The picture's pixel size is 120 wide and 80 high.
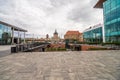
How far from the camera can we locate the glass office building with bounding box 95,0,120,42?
35844 millimetres

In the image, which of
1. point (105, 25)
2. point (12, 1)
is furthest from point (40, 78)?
point (105, 25)

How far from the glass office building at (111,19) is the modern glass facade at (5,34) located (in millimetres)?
35971

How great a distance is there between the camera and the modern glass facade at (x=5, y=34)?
39.6m

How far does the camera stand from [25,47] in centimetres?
1891

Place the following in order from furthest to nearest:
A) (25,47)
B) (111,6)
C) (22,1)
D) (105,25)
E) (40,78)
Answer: (105,25)
(111,6)
(25,47)
(22,1)
(40,78)

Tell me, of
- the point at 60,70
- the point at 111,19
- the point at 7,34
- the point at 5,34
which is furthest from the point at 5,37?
the point at 60,70

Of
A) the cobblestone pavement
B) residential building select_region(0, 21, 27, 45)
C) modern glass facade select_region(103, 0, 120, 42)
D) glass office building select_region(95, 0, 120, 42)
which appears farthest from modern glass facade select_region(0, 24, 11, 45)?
modern glass facade select_region(103, 0, 120, 42)

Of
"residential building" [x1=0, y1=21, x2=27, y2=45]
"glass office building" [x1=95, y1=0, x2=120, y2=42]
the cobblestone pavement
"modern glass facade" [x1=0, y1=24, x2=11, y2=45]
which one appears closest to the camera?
the cobblestone pavement

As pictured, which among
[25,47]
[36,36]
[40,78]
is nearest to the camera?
[40,78]

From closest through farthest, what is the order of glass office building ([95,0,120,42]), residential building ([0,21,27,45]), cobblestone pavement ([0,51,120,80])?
1. cobblestone pavement ([0,51,120,80])
2. glass office building ([95,0,120,42])
3. residential building ([0,21,27,45])

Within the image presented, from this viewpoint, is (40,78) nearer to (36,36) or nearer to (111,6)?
(36,36)

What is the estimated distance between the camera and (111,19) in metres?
39.5

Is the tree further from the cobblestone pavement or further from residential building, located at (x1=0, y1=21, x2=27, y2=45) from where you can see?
the cobblestone pavement

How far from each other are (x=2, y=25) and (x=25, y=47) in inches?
1005
